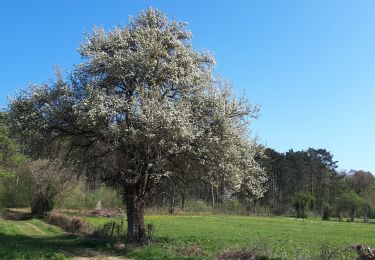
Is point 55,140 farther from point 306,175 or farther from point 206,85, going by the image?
point 306,175

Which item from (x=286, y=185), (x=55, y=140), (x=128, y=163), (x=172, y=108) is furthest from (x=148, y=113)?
(x=286, y=185)

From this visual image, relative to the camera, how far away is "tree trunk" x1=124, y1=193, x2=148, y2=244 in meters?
28.9

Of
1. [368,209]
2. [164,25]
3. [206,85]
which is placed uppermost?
[164,25]

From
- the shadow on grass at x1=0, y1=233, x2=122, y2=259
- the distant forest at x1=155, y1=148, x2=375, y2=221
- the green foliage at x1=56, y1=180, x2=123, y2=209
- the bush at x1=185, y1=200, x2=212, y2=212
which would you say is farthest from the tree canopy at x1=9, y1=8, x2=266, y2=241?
the distant forest at x1=155, y1=148, x2=375, y2=221

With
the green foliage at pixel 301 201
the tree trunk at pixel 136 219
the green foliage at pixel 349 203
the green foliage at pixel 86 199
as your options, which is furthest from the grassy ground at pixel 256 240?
the green foliage at pixel 301 201

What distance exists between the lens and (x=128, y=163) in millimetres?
28469

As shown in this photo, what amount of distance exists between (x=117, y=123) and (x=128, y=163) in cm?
→ 290

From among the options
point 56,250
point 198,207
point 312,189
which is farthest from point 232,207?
point 56,250

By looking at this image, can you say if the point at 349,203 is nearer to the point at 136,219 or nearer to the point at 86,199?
the point at 86,199

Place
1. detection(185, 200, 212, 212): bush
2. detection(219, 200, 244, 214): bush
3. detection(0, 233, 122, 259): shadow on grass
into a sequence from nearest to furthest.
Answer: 1. detection(0, 233, 122, 259): shadow on grass
2. detection(185, 200, 212, 212): bush
3. detection(219, 200, 244, 214): bush

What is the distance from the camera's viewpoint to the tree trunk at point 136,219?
2891 centimetres

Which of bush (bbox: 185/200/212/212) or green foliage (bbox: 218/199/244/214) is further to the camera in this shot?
green foliage (bbox: 218/199/244/214)

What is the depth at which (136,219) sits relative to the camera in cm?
2967

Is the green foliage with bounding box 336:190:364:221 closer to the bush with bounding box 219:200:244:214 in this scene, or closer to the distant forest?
the distant forest
